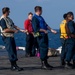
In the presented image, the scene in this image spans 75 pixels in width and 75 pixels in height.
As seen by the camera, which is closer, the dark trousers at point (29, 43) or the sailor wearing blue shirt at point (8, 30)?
the sailor wearing blue shirt at point (8, 30)

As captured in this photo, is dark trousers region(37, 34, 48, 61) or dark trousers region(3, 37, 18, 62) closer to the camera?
dark trousers region(3, 37, 18, 62)

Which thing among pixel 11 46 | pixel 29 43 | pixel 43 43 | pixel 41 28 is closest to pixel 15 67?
pixel 11 46

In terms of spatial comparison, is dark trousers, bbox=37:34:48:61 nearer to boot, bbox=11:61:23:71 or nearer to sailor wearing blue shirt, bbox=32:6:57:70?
sailor wearing blue shirt, bbox=32:6:57:70

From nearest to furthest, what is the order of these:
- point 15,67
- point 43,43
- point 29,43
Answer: point 15,67, point 43,43, point 29,43

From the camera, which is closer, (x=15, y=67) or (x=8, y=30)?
(x=8, y=30)

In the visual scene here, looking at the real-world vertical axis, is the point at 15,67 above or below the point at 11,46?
below

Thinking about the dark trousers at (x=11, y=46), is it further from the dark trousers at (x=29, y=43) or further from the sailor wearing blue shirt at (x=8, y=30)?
the dark trousers at (x=29, y=43)

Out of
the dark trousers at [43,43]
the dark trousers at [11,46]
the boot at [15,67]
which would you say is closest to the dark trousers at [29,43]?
the dark trousers at [43,43]

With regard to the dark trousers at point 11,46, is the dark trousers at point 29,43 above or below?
below

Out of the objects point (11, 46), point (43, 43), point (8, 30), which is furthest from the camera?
point (43, 43)

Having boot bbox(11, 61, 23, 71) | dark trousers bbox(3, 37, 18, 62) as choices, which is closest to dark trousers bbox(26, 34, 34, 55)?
boot bbox(11, 61, 23, 71)

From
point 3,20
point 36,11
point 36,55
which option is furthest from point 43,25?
point 36,55

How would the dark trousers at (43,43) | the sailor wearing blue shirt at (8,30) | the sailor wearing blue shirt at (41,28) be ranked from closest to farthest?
the sailor wearing blue shirt at (8,30), the sailor wearing blue shirt at (41,28), the dark trousers at (43,43)

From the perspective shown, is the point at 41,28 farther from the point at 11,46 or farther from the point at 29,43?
the point at 29,43
